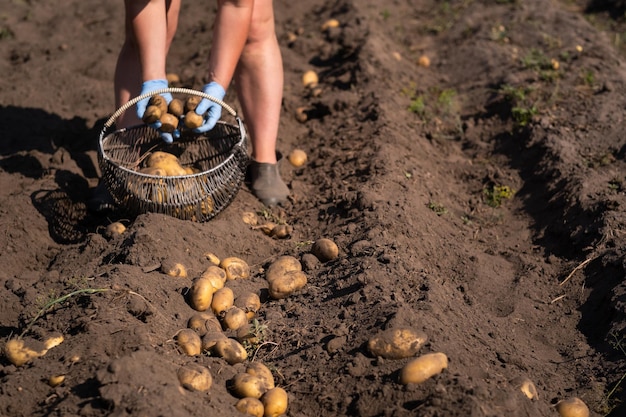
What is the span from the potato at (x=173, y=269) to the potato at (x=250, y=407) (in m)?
0.80

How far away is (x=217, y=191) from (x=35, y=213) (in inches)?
36.3

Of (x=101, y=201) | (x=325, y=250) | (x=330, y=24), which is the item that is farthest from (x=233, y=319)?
(x=330, y=24)

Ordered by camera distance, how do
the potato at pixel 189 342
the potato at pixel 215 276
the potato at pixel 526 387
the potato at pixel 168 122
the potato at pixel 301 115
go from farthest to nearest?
the potato at pixel 301 115
the potato at pixel 168 122
the potato at pixel 215 276
the potato at pixel 189 342
the potato at pixel 526 387

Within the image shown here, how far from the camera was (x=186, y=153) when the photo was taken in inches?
160

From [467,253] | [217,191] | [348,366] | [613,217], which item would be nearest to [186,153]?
[217,191]

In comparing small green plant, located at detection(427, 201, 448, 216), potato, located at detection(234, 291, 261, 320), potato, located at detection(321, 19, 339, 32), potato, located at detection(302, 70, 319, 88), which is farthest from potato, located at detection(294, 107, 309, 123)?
potato, located at detection(234, 291, 261, 320)

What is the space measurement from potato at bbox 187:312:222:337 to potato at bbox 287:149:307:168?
1.68 meters

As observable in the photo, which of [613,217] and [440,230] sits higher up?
[613,217]

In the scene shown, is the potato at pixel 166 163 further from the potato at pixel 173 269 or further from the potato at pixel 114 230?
the potato at pixel 173 269

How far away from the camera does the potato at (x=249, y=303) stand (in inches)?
125

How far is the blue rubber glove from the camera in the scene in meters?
3.52

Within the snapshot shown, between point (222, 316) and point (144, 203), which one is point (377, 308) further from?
point (144, 203)

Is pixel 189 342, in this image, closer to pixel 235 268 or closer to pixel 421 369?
pixel 235 268

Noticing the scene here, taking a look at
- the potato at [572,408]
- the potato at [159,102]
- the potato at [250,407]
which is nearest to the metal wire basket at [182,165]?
the potato at [159,102]
